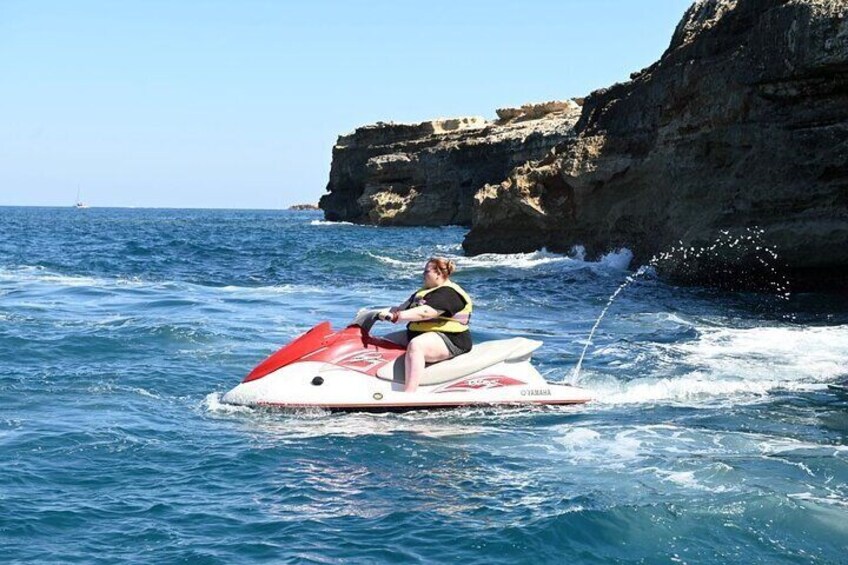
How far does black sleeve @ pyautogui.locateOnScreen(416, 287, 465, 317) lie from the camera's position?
9500 mm

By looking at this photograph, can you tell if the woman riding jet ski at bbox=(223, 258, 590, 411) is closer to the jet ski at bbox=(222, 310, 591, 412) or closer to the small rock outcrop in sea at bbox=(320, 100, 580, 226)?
the jet ski at bbox=(222, 310, 591, 412)

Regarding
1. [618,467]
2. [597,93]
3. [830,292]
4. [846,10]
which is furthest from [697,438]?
[597,93]

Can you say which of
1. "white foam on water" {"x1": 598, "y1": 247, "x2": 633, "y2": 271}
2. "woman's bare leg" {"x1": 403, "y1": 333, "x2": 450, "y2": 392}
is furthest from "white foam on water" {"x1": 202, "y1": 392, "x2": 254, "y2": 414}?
"white foam on water" {"x1": 598, "y1": 247, "x2": 633, "y2": 271}

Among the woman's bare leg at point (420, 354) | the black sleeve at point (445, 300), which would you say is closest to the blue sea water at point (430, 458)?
the woman's bare leg at point (420, 354)

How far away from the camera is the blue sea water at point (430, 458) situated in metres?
6.01

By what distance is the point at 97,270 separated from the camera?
28516 millimetres

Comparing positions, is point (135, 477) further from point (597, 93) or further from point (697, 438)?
point (597, 93)

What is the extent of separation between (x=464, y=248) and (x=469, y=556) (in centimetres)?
3240

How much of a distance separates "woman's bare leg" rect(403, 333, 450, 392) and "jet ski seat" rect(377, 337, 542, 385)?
8cm

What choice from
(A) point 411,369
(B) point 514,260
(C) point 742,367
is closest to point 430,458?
(A) point 411,369

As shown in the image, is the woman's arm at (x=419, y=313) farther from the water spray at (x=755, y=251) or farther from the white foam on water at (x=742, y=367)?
the water spray at (x=755, y=251)

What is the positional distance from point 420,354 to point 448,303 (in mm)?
541

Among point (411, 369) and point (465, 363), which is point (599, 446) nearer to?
point (465, 363)

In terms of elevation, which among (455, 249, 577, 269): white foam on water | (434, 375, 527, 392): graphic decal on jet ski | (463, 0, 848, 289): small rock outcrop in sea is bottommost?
(434, 375, 527, 392): graphic decal on jet ski
